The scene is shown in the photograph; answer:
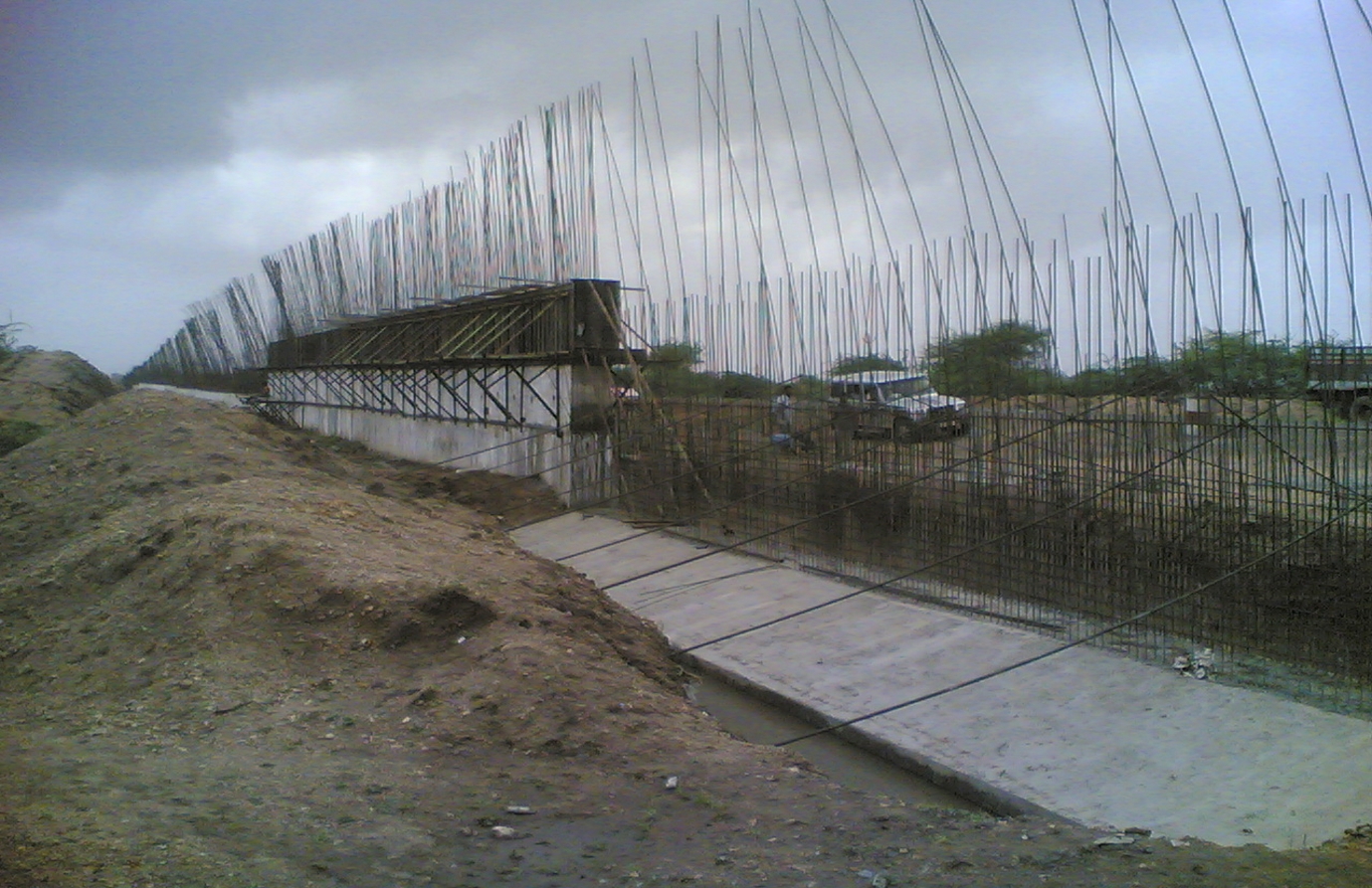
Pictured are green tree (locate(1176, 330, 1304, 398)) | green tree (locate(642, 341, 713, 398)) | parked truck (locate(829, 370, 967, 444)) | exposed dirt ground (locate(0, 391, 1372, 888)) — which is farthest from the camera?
green tree (locate(642, 341, 713, 398))

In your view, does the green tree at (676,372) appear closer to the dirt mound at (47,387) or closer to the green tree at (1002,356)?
the green tree at (1002,356)

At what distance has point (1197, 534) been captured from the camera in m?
9.16

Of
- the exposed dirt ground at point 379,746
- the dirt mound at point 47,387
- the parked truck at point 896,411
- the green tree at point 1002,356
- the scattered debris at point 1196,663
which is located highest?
the dirt mound at point 47,387

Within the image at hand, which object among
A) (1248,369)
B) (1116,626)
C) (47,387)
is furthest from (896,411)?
→ (47,387)

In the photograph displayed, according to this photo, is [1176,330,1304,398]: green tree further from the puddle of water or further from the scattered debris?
the puddle of water

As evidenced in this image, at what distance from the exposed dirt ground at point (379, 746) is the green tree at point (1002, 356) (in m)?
4.46

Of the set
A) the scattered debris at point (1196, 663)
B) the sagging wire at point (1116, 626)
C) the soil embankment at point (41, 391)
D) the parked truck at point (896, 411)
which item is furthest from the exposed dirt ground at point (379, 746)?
the soil embankment at point (41, 391)

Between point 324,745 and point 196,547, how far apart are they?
363 centimetres

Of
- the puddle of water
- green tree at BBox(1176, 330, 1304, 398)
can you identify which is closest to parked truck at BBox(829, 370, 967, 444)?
green tree at BBox(1176, 330, 1304, 398)

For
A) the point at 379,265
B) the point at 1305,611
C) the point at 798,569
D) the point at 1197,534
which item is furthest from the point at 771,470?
the point at 379,265

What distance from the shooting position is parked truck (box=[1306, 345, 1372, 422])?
8016 mm

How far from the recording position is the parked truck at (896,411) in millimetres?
12594

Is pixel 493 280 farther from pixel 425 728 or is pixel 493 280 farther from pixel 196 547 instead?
pixel 425 728

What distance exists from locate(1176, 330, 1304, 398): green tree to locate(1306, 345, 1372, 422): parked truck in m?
0.13
